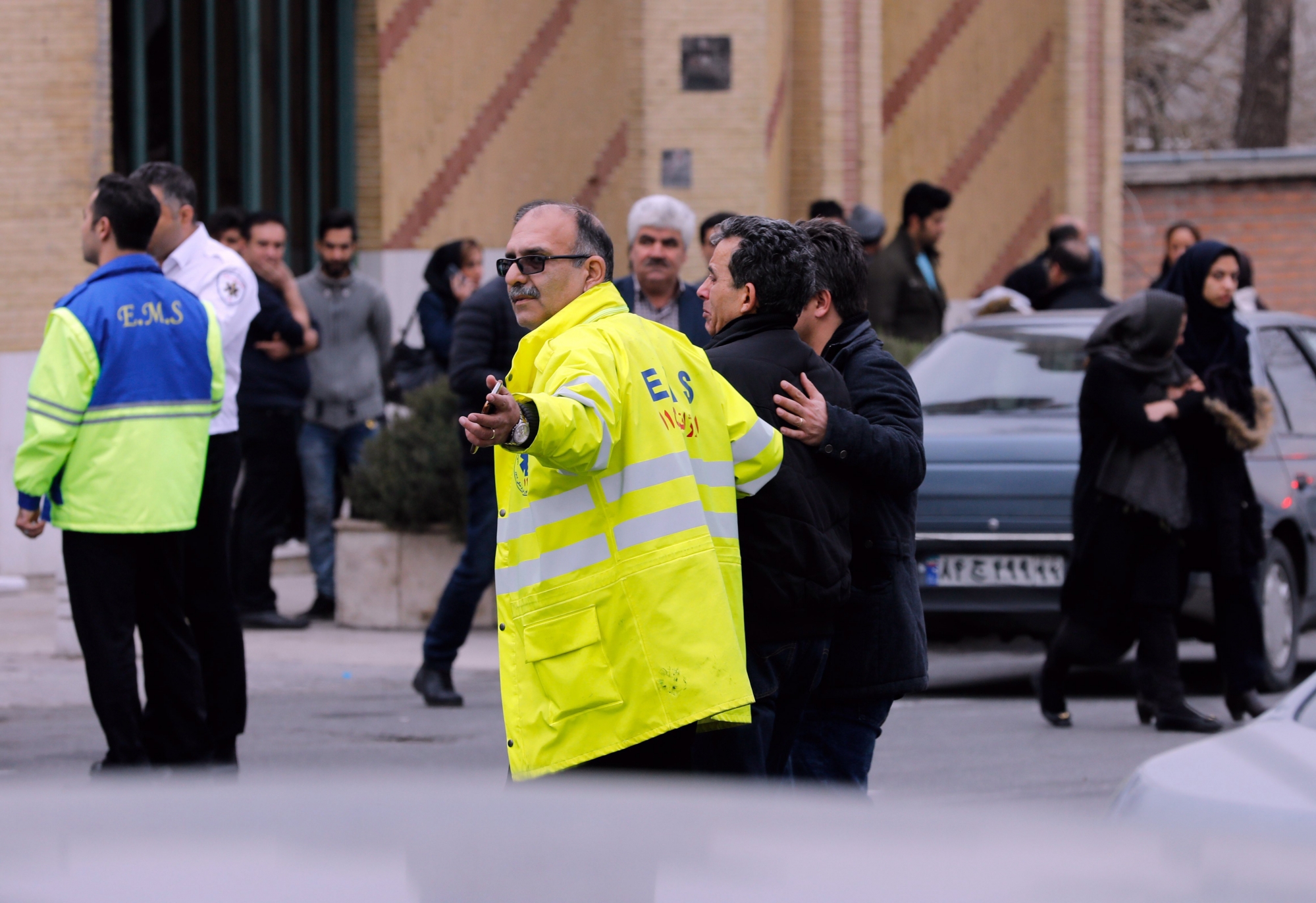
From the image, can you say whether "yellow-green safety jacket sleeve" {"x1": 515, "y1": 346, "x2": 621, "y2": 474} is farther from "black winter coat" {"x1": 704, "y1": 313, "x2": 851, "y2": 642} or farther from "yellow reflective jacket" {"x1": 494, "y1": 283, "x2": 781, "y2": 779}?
"black winter coat" {"x1": 704, "y1": 313, "x2": 851, "y2": 642}

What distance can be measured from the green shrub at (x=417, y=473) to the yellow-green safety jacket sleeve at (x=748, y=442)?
6546mm

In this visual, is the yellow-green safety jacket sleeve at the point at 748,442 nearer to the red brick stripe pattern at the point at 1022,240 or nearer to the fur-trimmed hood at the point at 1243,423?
the fur-trimmed hood at the point at 1243,423

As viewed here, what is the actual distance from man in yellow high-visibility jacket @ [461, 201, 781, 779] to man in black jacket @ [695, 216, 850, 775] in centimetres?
31

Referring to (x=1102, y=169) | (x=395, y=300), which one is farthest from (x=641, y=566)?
(x=1102, y=169)

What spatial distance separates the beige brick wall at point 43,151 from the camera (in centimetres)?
1252

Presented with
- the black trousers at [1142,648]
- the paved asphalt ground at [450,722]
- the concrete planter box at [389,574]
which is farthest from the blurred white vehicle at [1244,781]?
the concrete planter box at [389,574]

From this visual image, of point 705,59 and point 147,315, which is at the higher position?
point 705,59

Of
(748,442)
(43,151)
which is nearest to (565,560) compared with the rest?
(748,442)

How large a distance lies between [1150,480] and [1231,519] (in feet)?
1.82

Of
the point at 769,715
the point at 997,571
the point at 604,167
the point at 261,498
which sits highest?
the point at 604,167

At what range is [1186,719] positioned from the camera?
8.34 meters

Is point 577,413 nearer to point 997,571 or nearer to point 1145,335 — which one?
point 1145,335

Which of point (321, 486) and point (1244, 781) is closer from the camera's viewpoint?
point (1244, 781)

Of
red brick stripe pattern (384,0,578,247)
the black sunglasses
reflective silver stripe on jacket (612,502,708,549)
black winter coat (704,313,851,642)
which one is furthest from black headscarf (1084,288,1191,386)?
red brick stripe pattern (384,0,578,247)
